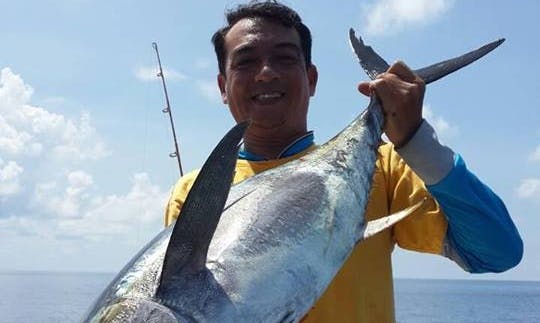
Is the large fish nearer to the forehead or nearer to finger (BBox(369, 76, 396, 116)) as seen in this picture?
finger (BBox(369, 76, 396, 116))

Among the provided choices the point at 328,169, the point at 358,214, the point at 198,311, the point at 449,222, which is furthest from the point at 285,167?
the point at 198,311

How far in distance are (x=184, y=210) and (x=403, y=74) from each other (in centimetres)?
104

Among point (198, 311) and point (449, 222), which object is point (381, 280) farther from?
point (198, 311)

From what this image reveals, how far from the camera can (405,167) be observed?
2695 millimetres

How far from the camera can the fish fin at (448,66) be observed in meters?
2.59

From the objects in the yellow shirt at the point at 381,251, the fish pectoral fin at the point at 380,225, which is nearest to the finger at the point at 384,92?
the yellow shirt at the point at 381,251

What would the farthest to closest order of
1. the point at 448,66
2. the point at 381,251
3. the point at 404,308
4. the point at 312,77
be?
1. the point at 404,308
2. the point at 312,77
3. the point at 448,66
4. the point at 381,251

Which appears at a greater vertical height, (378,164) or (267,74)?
(267,74)

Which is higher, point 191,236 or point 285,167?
point 285,167

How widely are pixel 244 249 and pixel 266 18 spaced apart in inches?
56.9

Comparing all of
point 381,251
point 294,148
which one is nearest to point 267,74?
point 294,148

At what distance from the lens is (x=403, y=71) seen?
239 cm

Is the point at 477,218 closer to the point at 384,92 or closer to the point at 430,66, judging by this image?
the point at 384,92

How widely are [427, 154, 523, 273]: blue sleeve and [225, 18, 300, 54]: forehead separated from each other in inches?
36.6
